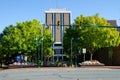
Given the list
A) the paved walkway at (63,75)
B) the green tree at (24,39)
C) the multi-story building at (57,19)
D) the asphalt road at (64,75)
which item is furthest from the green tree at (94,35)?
the multi-story building at (57,19)

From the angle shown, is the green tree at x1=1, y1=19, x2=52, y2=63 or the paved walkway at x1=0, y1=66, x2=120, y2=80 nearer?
the paved walkway at x1=0, y1=66, x2=120, y2=80

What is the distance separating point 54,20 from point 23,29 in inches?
3122

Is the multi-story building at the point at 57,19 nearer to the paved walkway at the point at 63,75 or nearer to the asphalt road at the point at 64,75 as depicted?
the paved walkway at the point at 63,75

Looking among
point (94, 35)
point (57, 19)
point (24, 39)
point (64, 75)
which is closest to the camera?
point (64, 75)

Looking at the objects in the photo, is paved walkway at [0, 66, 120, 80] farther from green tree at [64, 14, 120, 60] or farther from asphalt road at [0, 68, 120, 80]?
green tree at [64, 14, 120, 60]

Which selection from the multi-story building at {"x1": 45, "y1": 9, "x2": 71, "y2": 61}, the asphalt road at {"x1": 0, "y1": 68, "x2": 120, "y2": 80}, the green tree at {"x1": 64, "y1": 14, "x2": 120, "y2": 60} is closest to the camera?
the asphalt road at {"x1": 0, "y1": 68, "x2": 120, "y2": 80}

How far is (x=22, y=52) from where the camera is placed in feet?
288

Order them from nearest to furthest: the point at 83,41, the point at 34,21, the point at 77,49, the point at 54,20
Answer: the point at 83,41 → the point at 77,49 → the point at 34,21 → the point at 54,20

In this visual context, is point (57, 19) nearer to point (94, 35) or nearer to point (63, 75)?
point (94, 35)

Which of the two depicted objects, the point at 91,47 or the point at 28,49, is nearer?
the point at 91,47

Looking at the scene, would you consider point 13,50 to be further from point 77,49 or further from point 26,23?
point 77,49

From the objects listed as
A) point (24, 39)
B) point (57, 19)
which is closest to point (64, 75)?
point (24, 39)

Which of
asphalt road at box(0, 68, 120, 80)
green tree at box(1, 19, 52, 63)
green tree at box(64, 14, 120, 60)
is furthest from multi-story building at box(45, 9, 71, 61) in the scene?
asphalt road at box(0, 68, 120, 80)

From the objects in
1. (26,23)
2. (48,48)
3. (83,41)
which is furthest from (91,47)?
(26,23)
